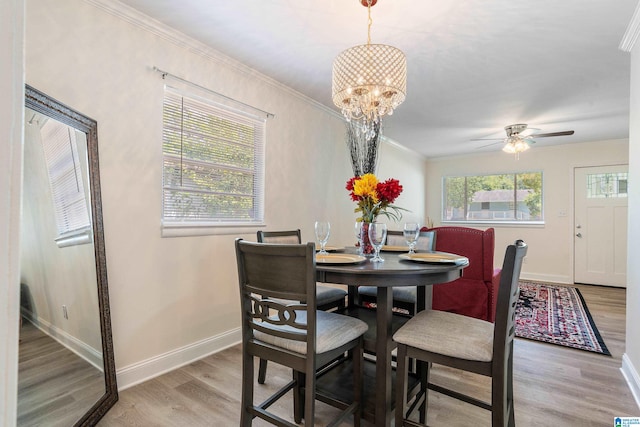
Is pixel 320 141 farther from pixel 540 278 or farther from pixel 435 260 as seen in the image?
pixel 540 278

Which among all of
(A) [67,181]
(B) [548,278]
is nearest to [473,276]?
(A) [67,181]

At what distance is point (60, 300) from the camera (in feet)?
5.27

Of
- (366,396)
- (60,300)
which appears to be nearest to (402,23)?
(366,396)

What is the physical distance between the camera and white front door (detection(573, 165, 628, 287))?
5379 millimetres

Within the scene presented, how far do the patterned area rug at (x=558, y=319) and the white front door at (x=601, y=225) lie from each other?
2.80ft

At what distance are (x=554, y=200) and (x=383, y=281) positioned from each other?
19.8 ft

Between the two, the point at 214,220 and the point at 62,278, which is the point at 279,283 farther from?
the point at 214,220

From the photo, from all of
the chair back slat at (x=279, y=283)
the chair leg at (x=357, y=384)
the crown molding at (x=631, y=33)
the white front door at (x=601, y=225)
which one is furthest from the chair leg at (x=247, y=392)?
the white front door at (x=601, y=225)

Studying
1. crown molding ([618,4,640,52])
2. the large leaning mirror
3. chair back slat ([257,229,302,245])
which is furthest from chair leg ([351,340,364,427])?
crown molding ([618,4,640,52])

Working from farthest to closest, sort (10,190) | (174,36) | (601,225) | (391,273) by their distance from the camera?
1. (601,225)
2. (174,36)
3. (391,273)
4. (10,190)

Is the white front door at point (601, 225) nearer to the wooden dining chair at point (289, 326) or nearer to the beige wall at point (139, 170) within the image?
the beige wall at point (139, 170)

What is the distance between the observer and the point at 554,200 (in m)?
5.91

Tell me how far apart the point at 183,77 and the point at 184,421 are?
2.30 metres

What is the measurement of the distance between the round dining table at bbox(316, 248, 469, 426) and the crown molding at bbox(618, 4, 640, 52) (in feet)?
6.74
